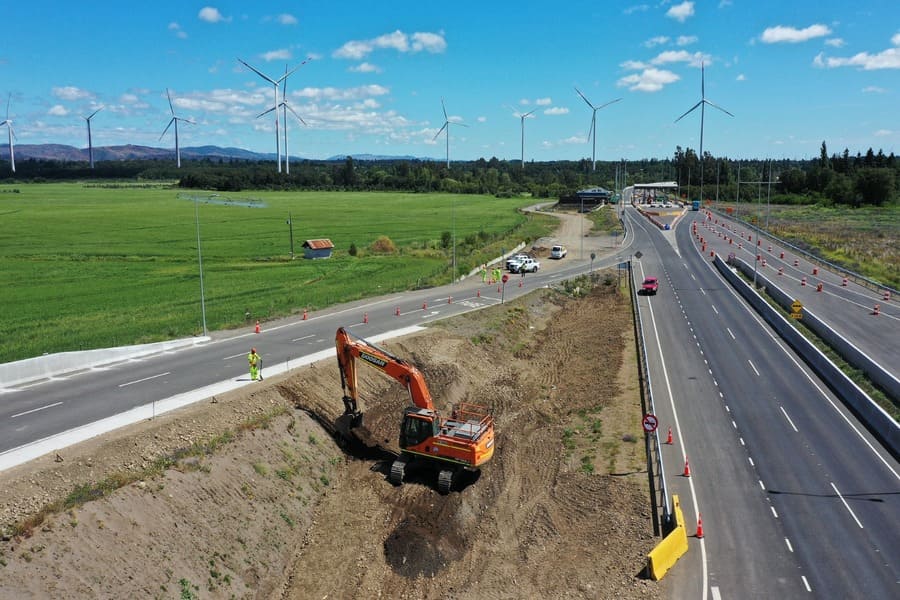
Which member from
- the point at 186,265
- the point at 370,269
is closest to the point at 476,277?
the point at 370,269

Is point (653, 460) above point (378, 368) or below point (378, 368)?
below

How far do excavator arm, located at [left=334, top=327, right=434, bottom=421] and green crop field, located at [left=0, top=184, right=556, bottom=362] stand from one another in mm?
16448

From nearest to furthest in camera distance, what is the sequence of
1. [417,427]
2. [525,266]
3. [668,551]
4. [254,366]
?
[668,551] < [417,427] < [254,366] < [525,266]

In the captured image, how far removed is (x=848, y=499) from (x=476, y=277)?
168ft

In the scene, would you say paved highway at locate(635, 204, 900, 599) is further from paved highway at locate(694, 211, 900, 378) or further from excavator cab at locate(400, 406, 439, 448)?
excavator cab at locate(400, 406, 439, 448)

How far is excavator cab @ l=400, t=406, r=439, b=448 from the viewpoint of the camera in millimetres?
27000

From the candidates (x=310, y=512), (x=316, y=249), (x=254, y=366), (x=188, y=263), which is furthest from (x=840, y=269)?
(x=188, y=263)

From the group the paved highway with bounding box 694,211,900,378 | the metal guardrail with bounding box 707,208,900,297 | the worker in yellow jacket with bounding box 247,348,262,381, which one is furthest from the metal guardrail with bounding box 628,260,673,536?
the metal guardrail with bounding box 707,208,900,297

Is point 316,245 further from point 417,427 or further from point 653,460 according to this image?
point 653,460

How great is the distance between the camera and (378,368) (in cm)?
2875

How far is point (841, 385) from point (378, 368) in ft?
84.4

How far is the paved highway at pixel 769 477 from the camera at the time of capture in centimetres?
2112

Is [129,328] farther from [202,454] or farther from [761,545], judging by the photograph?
[761,545]

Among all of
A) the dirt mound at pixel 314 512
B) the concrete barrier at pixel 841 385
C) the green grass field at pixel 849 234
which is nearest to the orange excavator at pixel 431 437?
the dirt mound at pixel 314 512
